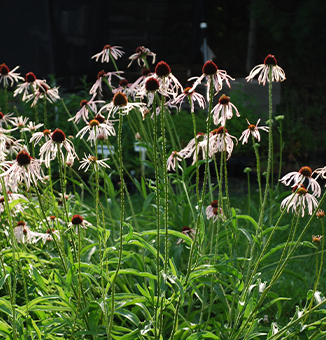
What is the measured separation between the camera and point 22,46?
5562 mm

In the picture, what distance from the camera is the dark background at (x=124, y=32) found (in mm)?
5500

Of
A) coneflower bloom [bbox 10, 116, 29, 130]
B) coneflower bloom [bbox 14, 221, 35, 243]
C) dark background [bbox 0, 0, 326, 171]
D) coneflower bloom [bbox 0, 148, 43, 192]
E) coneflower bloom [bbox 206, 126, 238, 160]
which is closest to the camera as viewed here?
coneflower bloom [bbox 0, 148, 43, 192]

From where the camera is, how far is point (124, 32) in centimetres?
633

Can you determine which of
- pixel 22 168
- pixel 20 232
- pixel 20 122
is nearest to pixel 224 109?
pixel 22 168

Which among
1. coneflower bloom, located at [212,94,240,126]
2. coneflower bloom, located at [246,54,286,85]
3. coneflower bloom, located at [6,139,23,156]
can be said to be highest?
coneflower bloom, located at [246,54,286,85]

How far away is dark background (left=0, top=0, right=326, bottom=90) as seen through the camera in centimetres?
550

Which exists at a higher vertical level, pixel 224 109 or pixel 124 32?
pixel 124 32

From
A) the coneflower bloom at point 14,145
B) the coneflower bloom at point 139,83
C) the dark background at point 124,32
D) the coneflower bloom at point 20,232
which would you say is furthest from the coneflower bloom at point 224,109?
the dark background at point 124,32

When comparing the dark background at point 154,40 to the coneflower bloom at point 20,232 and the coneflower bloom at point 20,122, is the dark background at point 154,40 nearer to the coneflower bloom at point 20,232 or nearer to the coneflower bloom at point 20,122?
the coneflower bloom at point 20,122

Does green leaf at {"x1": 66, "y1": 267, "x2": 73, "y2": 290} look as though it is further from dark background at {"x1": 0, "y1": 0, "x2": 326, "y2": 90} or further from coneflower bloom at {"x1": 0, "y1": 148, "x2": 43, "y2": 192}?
dark background at {"x1": 0, "y1": 0, "x2": 326, "y2": 90}

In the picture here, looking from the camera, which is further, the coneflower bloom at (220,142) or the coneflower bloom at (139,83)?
the coneflower bloom at (220,142)

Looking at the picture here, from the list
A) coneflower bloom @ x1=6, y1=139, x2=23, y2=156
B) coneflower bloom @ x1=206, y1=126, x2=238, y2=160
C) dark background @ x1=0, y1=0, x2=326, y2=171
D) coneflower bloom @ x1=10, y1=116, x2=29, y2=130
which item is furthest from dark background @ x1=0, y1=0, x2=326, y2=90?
coneflower bloom @ x1=206, y1=126, x2=238, y2=160

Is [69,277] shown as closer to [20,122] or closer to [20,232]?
[20,232]

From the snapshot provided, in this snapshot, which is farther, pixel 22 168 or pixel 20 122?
pixel 20 122
